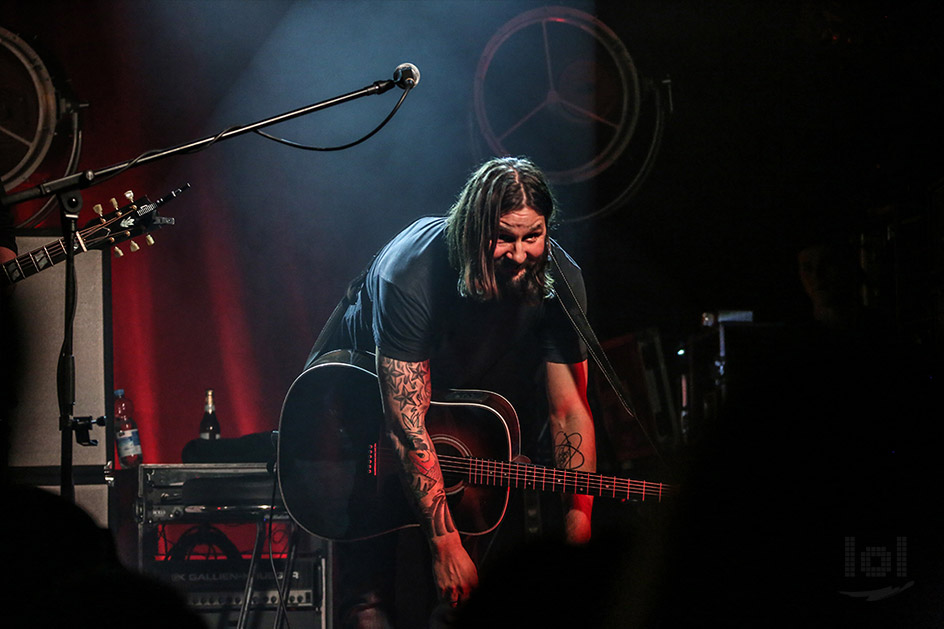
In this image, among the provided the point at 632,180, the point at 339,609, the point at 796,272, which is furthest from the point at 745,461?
the point at 339,609

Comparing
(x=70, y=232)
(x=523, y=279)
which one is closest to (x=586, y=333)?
(x=523, y=279)

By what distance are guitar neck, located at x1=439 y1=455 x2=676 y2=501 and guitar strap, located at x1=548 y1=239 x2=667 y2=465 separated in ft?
0.78

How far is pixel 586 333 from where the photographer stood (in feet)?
10.0

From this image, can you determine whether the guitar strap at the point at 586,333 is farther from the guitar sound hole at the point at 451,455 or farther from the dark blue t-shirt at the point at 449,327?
the guitar sound hole at the point at 451,455

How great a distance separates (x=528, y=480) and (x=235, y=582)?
3.61 ft

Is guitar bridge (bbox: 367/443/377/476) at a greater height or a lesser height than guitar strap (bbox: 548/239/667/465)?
lesser

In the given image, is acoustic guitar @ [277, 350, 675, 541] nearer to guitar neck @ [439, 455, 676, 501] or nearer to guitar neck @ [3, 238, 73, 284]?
guitar neck @ [439, 455, 676, 501]

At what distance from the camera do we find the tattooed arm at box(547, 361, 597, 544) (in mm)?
2930

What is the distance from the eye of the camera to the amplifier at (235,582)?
2.86 m

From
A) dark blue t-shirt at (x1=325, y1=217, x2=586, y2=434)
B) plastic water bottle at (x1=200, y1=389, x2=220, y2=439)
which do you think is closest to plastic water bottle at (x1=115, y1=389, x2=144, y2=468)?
plastic water bottle at (x1=200, y1=389, x2=220, y2=439)

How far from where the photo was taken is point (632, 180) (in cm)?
333

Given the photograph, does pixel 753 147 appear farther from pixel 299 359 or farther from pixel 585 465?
pixel 299 359

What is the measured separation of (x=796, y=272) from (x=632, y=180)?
758 mm

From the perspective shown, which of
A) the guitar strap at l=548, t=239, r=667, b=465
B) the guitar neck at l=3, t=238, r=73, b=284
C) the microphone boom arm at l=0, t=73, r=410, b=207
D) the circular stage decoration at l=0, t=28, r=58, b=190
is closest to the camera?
the microphone boom arm at l=0, t=73, r=410, b=207
